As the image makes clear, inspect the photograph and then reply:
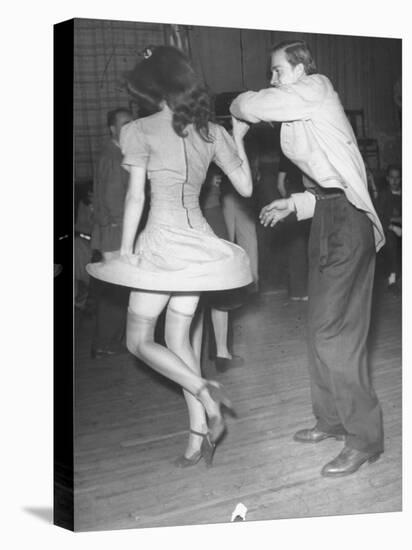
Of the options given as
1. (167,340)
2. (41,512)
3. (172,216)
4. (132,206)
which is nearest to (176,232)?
(172,216)

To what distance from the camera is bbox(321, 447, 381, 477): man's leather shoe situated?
543cm

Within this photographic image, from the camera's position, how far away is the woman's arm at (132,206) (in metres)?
4.97

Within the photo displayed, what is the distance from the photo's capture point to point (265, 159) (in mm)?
5227

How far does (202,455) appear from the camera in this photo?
16.9ft

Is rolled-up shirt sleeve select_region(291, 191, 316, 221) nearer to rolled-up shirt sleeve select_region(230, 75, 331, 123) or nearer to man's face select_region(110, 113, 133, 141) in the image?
rolled-up shirt sleeve select_region(230, 75, 331, 123)

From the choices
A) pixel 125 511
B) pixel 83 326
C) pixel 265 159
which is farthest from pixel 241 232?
pixel 125 511

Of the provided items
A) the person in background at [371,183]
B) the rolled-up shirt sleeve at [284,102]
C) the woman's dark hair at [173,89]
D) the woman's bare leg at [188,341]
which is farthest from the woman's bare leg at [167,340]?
the person in background at [371,183]

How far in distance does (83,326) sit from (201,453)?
2.43 feet

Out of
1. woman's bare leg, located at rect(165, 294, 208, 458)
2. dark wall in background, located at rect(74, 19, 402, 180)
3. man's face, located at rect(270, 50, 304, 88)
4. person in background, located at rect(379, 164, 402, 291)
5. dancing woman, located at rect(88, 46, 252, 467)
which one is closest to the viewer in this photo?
dark wall in background, located at rect(74, 19, 402, 180)

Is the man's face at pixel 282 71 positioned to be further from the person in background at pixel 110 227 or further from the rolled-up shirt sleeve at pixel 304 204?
the person in background at pixel 110 227

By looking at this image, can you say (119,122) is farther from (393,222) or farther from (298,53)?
(393,222)

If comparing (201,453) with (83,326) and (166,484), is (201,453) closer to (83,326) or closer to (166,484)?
(166,484)

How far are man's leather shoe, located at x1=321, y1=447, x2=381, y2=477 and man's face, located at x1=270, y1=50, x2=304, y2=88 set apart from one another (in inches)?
63.2

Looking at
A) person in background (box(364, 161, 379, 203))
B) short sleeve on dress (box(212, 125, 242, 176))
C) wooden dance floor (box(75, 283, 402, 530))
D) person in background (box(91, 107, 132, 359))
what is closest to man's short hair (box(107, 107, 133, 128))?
person in background (box(91, 107, 132, 359))
